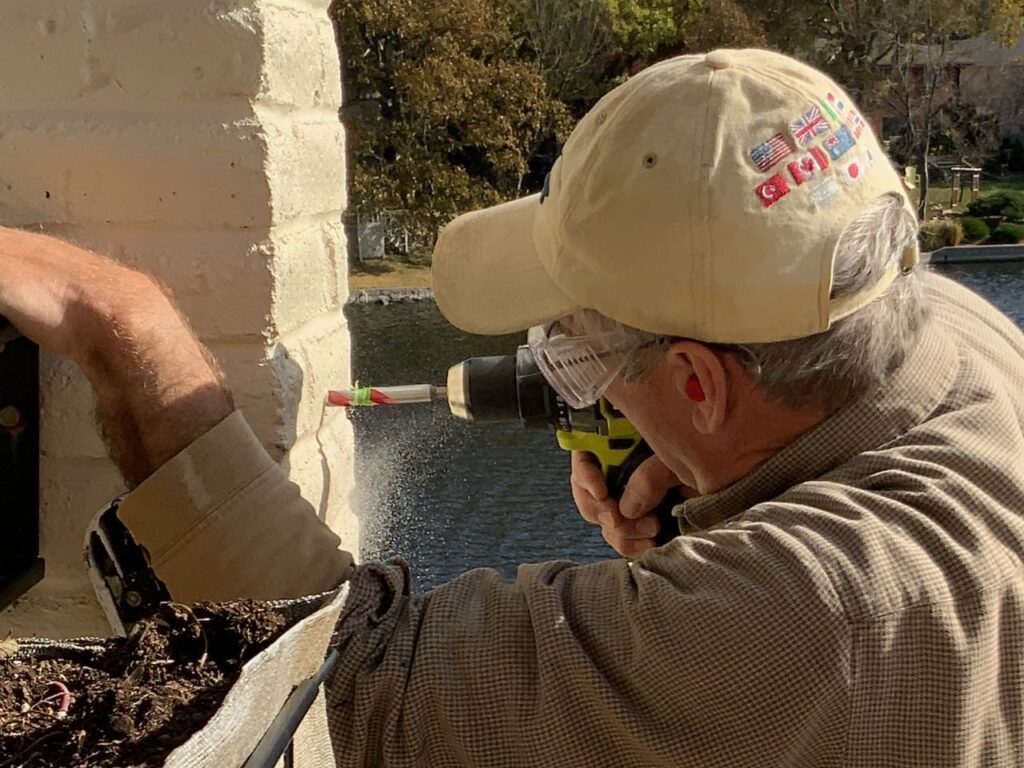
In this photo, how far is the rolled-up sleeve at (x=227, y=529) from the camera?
121cm

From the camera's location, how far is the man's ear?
3.71 ft

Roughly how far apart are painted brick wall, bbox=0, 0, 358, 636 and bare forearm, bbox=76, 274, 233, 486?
0.18 metres

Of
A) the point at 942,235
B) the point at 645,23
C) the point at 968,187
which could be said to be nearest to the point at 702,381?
the point at 942,235

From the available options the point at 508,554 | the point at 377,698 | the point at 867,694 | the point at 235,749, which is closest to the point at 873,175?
the point at 867,694

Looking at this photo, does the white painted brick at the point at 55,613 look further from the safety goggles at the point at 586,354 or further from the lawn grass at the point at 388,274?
the lawn grass at the point at 388,274

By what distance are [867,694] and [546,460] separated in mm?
5462

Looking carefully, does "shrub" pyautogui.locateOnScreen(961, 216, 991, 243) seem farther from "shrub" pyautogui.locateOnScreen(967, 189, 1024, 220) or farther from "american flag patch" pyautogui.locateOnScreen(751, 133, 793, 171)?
"american flag patch" pyautogui.locateOnScreen(751, 133, 793, 171)

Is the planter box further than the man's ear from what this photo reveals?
No

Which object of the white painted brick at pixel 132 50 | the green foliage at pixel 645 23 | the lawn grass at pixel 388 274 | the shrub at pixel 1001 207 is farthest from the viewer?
the shrub at pixel 1001 207

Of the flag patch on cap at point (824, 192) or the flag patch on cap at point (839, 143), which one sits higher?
the flag patch on cap at point (839, 143)

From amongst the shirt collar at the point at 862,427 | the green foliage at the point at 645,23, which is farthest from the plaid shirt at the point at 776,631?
the green foliage at the point at 645,23

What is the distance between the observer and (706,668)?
3.21ft

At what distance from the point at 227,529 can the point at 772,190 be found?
1.92ft

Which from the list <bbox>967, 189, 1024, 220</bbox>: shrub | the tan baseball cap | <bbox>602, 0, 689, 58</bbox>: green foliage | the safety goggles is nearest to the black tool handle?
the safety goggles
